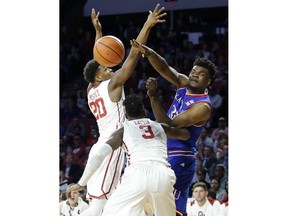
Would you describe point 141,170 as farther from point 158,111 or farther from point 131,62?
point 131,62

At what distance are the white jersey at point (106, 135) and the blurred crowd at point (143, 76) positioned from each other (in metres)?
3.27

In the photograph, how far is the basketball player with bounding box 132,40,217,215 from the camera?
6176mm

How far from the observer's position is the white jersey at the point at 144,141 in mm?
5555

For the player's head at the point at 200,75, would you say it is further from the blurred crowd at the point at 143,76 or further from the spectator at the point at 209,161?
the spectator at the point at 209,161

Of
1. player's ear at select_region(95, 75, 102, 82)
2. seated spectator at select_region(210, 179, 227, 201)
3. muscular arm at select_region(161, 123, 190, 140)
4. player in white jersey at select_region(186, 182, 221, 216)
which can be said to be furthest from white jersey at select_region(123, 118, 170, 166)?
seated spectator at select_region(210, 179, 227, 201)

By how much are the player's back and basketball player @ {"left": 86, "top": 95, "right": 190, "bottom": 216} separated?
749 mm

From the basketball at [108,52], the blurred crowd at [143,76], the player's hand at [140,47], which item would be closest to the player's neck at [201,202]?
the blurred crowd at [143,76]

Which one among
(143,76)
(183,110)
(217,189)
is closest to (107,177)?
(183,110)

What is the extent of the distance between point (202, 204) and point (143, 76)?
354 centimetres

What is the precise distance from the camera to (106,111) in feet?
21.4
